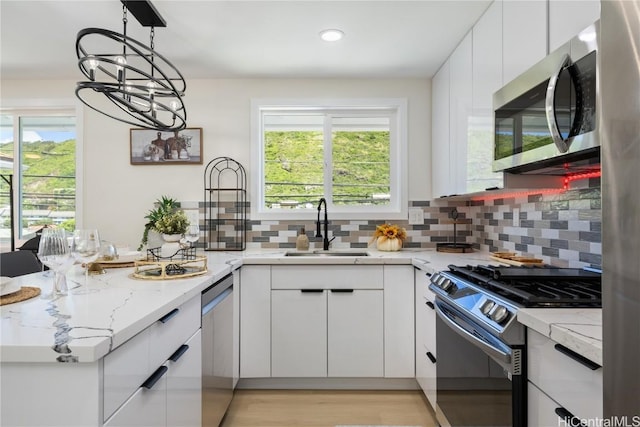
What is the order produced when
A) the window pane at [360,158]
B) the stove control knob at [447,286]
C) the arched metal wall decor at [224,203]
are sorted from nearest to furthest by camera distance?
the stove control knob at [447,286] → the arched metal wall decor at [224,203] → the window pane at [360,158]

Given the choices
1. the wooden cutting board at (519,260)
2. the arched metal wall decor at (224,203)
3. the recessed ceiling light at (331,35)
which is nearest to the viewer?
the wooden cutting board at (519,260)

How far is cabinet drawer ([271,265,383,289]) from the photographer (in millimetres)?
2385

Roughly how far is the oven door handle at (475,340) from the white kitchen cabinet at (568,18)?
108 cm

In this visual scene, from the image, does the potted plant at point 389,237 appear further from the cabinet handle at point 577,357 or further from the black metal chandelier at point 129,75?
the cabinet handle at point 577,357

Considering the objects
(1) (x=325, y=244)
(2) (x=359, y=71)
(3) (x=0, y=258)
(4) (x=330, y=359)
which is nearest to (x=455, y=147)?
(2) (x=359, y=71)

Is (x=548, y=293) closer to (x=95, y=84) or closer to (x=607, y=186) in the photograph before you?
(x=607, y=186)

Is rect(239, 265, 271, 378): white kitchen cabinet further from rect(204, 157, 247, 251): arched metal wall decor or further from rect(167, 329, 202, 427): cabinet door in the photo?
rect(167, 329, 202, 427): cabinet door

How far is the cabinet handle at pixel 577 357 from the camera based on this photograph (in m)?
→ 0.78

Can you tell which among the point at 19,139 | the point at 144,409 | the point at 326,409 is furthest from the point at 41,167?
the point at 326,409

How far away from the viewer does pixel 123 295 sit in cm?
124

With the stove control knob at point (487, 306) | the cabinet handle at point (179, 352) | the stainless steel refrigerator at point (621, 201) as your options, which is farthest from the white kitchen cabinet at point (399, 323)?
the stainless steel refrigerator at point (621, 201)

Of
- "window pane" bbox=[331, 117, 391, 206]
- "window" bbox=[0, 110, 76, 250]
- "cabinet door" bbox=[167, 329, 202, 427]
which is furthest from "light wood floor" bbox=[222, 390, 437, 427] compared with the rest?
"window" bbox=[0, 110, 76, 250]

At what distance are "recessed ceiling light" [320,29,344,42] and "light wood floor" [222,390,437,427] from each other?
92.4 inches

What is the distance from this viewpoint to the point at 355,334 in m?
2.38
